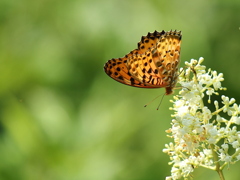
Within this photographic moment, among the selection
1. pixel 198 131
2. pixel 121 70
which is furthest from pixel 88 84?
pixel 198 131

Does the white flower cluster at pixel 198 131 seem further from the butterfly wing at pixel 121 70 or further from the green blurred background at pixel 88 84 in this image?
the green blurred background at pixel 88 84

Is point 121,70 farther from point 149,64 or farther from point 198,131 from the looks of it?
point 198,131

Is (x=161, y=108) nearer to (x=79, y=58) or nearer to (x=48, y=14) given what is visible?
(x=79, y=58)

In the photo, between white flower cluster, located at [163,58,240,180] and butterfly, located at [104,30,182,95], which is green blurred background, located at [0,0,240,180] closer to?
butterfly, located at [104,30,182,95]

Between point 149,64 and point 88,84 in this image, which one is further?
point 88,84

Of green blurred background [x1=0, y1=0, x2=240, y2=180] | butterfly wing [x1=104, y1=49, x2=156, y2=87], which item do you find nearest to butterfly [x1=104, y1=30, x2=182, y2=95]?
butterfly wing [x1=104, y1=49, x2=156, y2=87]
